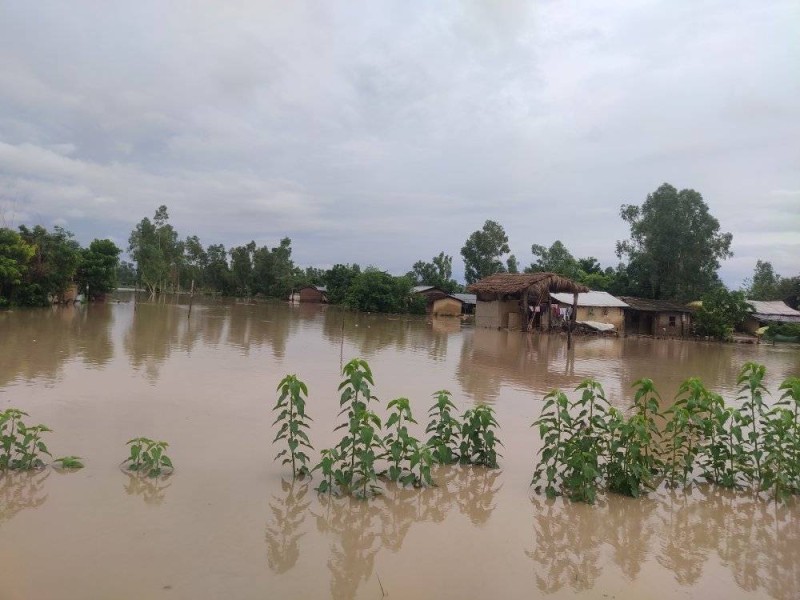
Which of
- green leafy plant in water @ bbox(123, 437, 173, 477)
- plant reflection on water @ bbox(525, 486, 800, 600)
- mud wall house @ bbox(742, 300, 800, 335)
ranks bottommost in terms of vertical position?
plant reflection on water @ bbox(525, 486, 800, 600)

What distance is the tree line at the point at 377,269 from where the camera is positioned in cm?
2869

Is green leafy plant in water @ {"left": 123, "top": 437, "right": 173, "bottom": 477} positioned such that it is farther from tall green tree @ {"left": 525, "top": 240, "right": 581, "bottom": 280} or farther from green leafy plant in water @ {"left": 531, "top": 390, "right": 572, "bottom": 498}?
tall green tree @ {"left": 525, "top": 240, "right": 581, "bottom": 280}

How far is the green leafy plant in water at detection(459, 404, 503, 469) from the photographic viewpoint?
222 inches

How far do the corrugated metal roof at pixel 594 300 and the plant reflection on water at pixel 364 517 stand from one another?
99.4 ft

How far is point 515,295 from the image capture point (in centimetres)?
3219

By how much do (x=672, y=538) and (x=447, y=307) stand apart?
139 feet

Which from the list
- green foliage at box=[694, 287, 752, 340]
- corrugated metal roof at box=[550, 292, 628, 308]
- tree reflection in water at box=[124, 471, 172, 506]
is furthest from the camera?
corrugated metal roof at box=[550, 292, 628, 308]

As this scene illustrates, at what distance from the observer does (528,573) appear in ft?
12.4

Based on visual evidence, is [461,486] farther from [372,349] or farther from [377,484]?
[372,349]

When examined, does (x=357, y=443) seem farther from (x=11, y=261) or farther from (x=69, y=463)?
(x=11, y=261)

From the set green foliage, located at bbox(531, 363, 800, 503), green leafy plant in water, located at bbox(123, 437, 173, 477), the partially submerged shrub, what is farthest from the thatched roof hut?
the partially submerged shrub

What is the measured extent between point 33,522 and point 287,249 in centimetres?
6705

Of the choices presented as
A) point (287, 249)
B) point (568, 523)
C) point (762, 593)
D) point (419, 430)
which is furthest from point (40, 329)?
point (287, 249)

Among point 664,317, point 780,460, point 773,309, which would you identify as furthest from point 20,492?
point 773,309
